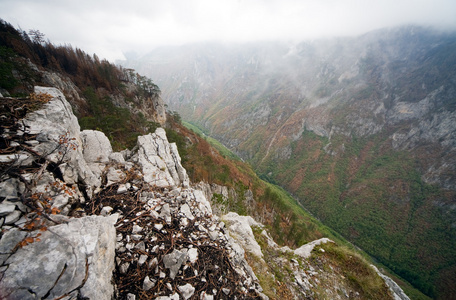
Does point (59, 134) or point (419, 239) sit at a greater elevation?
point (59, 134)

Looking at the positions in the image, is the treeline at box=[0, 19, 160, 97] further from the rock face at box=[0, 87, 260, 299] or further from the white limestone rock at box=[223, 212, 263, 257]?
the white limestone rock at box=[223, 212, 263, 257]

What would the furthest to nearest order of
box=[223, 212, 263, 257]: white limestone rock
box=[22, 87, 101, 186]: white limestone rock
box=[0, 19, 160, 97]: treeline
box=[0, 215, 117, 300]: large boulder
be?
box=[0, 19, 160, 97]: treeline, box=[223, 212, 263, 257]: white limestone rock, box=[22, 87, 101, 186]: white limestone rock, box=[0, 215, 117, 300]: large boulder

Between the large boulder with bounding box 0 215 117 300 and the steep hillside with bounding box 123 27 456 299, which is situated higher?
the large boulder with bounding box 0 215 117 300

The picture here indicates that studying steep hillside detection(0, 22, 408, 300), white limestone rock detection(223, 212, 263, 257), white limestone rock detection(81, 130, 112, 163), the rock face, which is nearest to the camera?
the rock face

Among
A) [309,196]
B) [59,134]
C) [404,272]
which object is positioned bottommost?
[404,272]

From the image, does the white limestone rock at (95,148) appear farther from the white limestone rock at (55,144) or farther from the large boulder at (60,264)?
the large boulder at (60,264)

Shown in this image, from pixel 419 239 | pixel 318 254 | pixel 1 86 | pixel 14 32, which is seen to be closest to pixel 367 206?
pixel 419 239

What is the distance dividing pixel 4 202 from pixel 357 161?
196m

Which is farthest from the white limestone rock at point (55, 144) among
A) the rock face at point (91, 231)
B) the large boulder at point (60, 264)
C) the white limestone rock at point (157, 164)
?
the large boulder at point (60, 264)

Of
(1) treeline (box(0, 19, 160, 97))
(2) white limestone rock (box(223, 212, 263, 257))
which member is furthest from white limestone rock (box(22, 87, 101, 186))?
(1) treeline (box(0, 19, 160, 97))

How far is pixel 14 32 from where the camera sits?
42219mm

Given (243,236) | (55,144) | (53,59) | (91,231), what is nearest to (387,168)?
(243,236)

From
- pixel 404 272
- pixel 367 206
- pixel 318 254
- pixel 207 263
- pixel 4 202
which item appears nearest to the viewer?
pixel 4 202

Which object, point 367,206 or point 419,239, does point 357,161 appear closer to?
point 367,206
